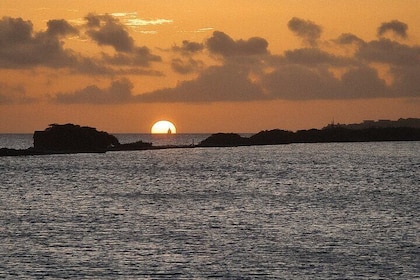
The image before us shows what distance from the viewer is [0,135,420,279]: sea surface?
4522 cm

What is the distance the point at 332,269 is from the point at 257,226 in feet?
63.0

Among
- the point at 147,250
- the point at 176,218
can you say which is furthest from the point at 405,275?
the point at 176,218

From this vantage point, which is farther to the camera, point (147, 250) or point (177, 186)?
point (177, 186)

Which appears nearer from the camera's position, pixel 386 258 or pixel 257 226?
pixel 386 258

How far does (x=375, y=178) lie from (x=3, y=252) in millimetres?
88024

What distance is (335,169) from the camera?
159250 mm

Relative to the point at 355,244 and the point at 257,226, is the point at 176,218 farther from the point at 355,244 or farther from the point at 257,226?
the point at 355,244

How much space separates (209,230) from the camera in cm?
6109

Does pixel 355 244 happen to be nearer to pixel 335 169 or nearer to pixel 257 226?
pixel 257 226

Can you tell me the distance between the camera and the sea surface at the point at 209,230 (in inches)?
1780

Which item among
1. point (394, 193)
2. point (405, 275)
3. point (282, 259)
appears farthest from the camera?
point (394, 193)

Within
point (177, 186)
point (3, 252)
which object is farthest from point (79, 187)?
point (3, 252)

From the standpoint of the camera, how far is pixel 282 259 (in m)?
48.4

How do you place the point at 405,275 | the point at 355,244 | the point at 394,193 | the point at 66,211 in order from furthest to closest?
the point at 394,193 → the point at 66,211 → the point at 355,244 → the point at 405,275
